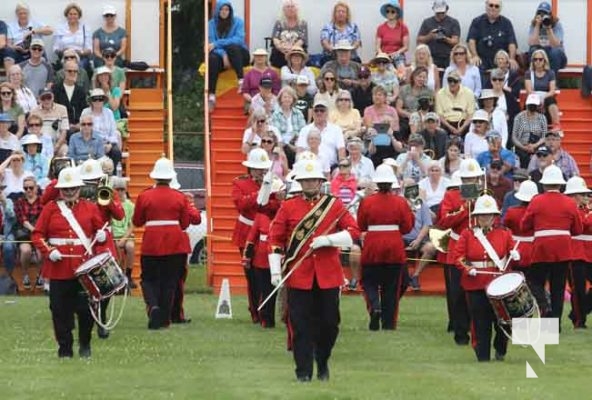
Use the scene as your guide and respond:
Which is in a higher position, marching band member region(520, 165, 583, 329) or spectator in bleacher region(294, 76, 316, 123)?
spectator in bleacher region(294, 76, 316, 123)

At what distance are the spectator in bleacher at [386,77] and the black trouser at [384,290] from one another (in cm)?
763

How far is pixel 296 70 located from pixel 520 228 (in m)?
8.93

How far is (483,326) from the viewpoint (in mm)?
20906

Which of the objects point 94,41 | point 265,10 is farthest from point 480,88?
point 94,41

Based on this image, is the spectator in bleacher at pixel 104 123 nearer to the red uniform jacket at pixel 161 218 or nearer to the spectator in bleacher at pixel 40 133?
the spectator in bleacher at pixel 40 133

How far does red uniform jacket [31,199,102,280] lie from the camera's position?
20.9 meters

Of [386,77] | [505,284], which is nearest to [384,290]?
[505,284]

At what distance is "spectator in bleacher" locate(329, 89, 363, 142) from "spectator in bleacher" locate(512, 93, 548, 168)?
8.48 feet

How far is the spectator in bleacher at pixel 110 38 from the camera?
1293 inches

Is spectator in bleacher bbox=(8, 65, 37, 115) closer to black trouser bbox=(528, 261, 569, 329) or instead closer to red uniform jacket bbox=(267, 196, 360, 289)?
black trouser bbox=(528, 261, 569, 329)

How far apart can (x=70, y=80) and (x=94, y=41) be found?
1517mm

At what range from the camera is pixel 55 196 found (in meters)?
21.8

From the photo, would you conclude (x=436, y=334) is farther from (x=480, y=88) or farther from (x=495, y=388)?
(x=480, y=88)

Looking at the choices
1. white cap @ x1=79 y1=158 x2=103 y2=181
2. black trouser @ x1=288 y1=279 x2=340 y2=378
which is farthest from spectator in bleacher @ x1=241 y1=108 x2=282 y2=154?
black trouser @ x1=288 y1=279 x2=340 y2=378
